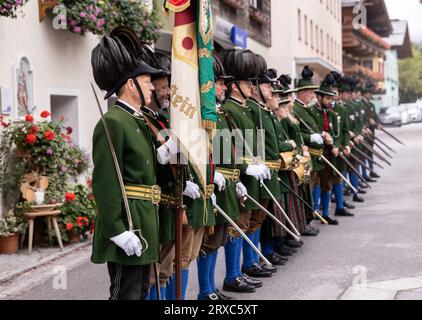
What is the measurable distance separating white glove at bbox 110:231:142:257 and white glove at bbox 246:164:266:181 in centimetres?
260

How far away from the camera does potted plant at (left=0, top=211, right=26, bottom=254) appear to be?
8.72 metres

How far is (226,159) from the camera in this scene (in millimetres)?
6492

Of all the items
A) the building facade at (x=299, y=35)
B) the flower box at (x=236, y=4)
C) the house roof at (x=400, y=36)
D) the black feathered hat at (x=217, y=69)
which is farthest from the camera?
the house roof at (x=400, y=36)

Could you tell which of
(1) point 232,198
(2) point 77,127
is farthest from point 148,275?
(2) point 77,127

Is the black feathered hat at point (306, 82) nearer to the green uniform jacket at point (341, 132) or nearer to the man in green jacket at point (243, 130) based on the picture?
the green uniform jacket at point (341, 132)

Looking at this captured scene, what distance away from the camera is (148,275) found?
4.74 m

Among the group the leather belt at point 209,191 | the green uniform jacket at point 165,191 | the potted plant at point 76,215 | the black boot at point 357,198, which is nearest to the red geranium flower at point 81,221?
the potted plant at point 76,215

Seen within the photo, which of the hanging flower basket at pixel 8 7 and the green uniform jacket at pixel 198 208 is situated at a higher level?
the hanging flower basket at pixel 8 7

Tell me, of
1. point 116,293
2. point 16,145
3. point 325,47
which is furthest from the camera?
point 325,47

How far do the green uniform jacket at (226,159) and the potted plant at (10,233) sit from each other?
327 cm

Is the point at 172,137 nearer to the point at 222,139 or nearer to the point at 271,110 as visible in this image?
the point at 222,139

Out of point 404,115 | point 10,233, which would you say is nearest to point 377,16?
point 404,115

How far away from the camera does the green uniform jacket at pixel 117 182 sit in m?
4.45

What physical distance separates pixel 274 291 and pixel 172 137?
2.51 m
